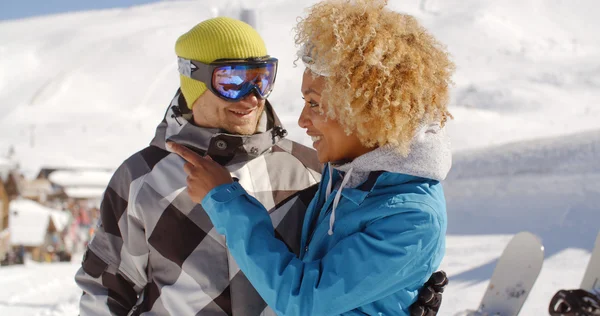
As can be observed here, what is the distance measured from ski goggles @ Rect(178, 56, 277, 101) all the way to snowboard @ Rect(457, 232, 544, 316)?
2.44m

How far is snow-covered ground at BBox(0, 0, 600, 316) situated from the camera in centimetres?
768

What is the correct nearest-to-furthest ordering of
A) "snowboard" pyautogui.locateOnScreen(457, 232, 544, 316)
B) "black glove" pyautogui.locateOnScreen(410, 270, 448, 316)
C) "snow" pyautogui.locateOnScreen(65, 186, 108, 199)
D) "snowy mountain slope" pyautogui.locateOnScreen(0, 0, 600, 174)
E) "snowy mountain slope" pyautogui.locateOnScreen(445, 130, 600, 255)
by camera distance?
"black glove" pyautogui.locateOnScreen(410, 270, 448, 316) → "snowboard" pyautogui.locateOnScreen(457, 232, 544, 316) → "snowy mountain slope" pyautogui.locateOnScreen(445, 130, 600, 255) → "snow" pyautogui.locateOnScreen(65, 186, 108, 199) → "snowy mountain slope" pyautogui.locateOnScreen(0, 0, 600, 174)

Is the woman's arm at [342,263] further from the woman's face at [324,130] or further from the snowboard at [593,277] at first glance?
the snowboard at [593,277]

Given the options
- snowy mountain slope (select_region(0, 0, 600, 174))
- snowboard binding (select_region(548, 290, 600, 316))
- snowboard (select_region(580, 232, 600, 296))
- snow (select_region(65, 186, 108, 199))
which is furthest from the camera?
snowy mountain slope (select_region(0, 0, 600, 174))

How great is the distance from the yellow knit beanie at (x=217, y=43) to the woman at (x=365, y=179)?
19.6 inches

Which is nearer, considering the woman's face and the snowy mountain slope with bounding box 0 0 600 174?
the woman's face

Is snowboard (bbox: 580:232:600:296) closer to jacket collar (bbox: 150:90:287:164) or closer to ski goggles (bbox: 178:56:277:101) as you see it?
jacket collar (bbox: 150:90:287:164)

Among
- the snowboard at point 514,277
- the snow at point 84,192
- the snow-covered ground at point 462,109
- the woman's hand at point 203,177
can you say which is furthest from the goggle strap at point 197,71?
the snow at point 84,192

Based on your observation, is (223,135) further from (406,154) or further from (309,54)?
(406,154)

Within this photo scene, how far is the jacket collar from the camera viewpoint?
2.11 m

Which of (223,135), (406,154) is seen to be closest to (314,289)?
(406,154)

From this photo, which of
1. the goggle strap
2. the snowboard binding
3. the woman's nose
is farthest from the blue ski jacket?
the snowboard binding

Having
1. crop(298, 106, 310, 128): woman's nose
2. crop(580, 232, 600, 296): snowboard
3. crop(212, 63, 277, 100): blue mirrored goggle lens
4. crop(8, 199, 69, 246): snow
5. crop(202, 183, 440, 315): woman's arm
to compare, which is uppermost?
crop(298, 106, 310, 128): woman's nose

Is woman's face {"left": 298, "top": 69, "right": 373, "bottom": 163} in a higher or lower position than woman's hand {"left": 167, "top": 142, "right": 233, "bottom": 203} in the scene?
higher
